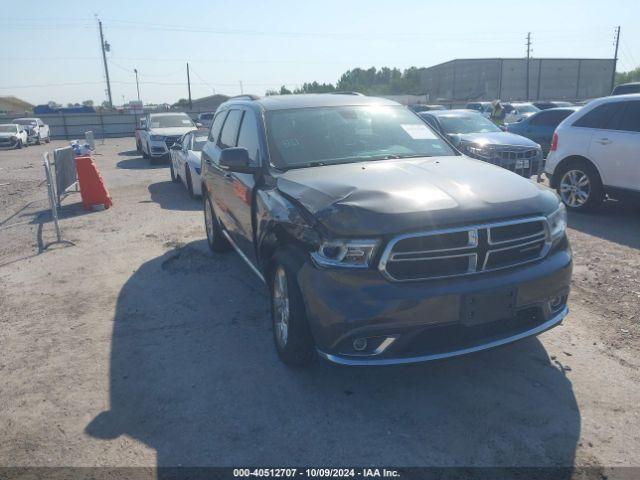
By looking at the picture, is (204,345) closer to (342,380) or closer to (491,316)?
(342,380)

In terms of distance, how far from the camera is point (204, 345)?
437 cm

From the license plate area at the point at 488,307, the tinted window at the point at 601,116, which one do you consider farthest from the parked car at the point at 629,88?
the license plate area at the point at 488,307

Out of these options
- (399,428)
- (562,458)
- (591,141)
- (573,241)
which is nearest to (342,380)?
(399,428)

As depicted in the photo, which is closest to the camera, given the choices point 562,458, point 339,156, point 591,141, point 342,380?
point 562,458

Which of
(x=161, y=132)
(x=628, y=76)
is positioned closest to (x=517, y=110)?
(x=161, y=132)

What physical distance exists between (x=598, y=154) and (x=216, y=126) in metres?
5.65

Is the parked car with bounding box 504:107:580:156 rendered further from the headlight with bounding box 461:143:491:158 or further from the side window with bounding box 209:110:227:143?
the side window with bounding box 209:110:227:143

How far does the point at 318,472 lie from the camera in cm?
282

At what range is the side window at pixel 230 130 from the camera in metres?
5.32

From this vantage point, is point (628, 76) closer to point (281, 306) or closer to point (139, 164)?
point (139, 164)

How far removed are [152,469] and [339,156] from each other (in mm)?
2647

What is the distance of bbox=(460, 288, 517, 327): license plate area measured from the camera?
3.07 metres

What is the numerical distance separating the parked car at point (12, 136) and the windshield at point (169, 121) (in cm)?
1338

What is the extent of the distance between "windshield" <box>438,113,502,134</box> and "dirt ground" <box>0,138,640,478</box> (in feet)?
20.2
